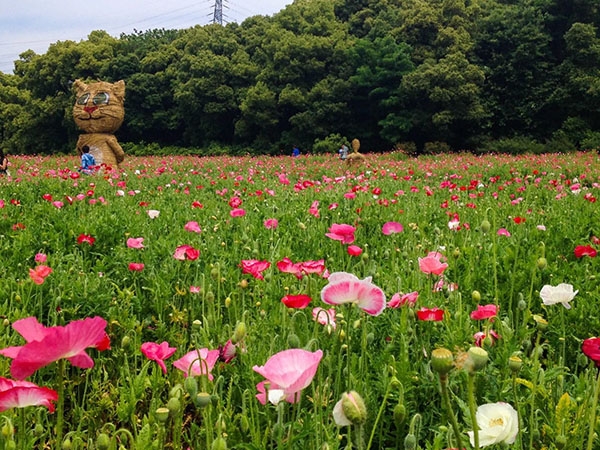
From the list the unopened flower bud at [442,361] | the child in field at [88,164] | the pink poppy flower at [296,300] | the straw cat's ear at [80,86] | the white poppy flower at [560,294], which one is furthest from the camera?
the straw cat's ear at [80,86]

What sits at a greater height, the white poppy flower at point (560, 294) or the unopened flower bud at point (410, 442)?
the white poppy flower at point (560, 294)

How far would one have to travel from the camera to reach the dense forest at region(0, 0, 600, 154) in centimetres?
2161

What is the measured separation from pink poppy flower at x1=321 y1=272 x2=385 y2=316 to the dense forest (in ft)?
65.0

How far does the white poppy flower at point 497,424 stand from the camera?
0.79m

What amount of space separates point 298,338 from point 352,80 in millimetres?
24334

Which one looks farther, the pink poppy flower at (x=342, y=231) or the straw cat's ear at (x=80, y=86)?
the straw cat's ear at (x=80, y=86)

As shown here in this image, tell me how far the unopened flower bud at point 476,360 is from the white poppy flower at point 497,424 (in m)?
0.14

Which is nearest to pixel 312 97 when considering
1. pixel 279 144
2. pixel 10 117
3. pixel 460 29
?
pixel 279 144

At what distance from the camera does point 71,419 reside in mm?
1493

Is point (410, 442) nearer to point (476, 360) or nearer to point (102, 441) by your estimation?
point (476, 360)

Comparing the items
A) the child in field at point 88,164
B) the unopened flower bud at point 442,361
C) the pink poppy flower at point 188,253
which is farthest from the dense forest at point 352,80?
the unopened flower bud at point 442,361

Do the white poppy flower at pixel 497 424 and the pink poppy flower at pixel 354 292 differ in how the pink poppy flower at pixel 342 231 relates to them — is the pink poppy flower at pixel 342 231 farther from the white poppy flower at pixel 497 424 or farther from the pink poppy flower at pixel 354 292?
the white poppy flower at pixel 497 424

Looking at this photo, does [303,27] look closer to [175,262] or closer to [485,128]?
[485,128]

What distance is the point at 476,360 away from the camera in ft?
2.27
